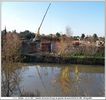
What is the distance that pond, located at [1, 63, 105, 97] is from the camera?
1968 mm

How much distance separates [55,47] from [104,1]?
51 cm

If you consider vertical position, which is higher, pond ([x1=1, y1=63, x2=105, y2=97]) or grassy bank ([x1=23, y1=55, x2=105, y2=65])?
grassy bank ([x1=23, y1=55, x2=105, y2=65])

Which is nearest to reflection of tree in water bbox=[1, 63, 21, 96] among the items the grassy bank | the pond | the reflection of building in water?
the pond

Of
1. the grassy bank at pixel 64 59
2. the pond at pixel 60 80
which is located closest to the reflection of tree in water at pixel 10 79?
the pond at pixel 60 80

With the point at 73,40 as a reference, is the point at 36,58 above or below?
below

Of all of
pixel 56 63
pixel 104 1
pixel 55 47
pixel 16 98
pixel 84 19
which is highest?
pixel 104 1

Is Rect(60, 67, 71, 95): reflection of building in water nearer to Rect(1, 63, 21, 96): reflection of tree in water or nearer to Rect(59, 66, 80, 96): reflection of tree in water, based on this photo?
Rect(59, 66, 80, 96): reflection of tree in water

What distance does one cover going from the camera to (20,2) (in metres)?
1.99

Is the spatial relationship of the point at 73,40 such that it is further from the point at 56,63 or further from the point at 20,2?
the point at 20,2

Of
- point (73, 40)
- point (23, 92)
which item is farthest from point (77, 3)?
point (23, 92)

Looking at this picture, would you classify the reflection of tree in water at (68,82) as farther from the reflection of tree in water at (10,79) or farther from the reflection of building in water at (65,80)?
the reflection of tree in water at (10,79)

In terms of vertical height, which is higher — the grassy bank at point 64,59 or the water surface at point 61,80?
the grassy bank at point 64,59

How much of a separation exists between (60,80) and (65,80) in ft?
0.13

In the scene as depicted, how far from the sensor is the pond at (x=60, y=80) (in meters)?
1.97
